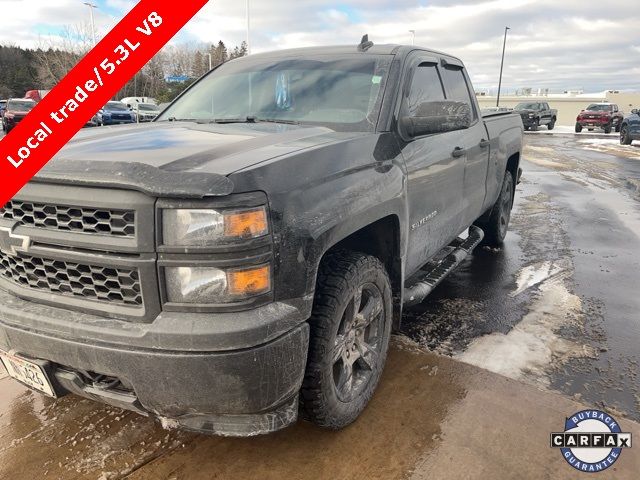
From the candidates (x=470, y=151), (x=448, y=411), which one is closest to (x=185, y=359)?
(x=448, y=411)

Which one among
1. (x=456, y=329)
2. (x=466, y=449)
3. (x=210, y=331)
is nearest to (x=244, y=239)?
(x=210, y=331)

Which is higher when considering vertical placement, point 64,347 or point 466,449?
point 64,347

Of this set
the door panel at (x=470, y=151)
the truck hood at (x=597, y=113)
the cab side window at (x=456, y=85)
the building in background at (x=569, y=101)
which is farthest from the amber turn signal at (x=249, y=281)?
the building in background at (x=569, y=101)

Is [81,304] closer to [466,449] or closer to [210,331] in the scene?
[210,331]

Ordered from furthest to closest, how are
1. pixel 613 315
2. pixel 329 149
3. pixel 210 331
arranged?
1. pixel 613 315
2. pixel 329 149
3. pixel 210 331

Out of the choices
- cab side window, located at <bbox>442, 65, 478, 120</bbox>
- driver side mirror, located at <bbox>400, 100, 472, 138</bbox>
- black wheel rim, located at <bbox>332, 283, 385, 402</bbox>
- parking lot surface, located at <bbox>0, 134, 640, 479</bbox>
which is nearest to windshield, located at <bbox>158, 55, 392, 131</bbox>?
driver side mirror, located at <bbox>400, 100, 472, 138</bbox>

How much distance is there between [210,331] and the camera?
1.78 m

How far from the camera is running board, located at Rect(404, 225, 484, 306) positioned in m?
3.28

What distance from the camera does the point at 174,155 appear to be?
2051 millimetres

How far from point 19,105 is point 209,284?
25.0 m

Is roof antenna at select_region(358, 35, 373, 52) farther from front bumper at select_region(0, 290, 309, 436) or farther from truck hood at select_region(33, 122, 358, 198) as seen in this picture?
front bumper at select_region(0, 290, 309, 436)

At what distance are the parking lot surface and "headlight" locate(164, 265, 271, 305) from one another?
0.98 metres

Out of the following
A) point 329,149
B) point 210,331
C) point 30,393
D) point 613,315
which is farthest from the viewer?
point 613,315

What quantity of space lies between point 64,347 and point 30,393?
1342 millimetres
